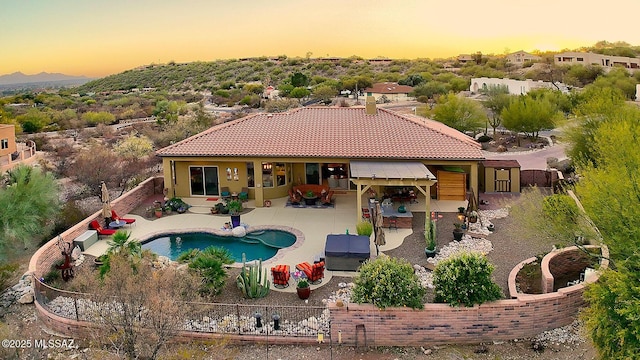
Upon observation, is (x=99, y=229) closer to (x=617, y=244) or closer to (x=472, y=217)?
(x=472, y=217)

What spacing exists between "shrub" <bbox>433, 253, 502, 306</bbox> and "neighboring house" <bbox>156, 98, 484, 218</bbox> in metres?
9.33

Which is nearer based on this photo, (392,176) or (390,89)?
(392,176)

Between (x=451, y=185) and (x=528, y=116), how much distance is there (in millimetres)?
19693

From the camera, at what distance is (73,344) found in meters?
12.9

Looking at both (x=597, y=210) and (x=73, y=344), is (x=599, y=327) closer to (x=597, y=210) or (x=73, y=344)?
(x=597, y=210)

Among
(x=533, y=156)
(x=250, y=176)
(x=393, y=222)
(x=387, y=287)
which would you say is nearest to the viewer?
(x=387, y=287)

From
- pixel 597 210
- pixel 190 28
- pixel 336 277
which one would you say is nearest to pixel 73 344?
pixel 336 277

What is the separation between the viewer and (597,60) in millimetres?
98938

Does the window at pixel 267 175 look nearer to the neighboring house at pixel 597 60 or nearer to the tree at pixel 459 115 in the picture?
the tree at pixel 459 115

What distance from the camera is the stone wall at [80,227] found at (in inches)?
656

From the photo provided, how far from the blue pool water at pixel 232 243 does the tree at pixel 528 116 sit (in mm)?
27756

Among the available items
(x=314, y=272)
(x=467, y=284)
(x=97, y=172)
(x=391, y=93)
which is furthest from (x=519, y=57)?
(x=467, y=284)

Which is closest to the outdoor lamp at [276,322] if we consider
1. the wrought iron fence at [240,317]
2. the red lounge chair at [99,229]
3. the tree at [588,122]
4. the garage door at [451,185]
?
the wrought iron fence at [240,317]

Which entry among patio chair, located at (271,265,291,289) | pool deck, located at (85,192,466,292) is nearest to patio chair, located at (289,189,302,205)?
pool deck, located at (85,192,466,292)
